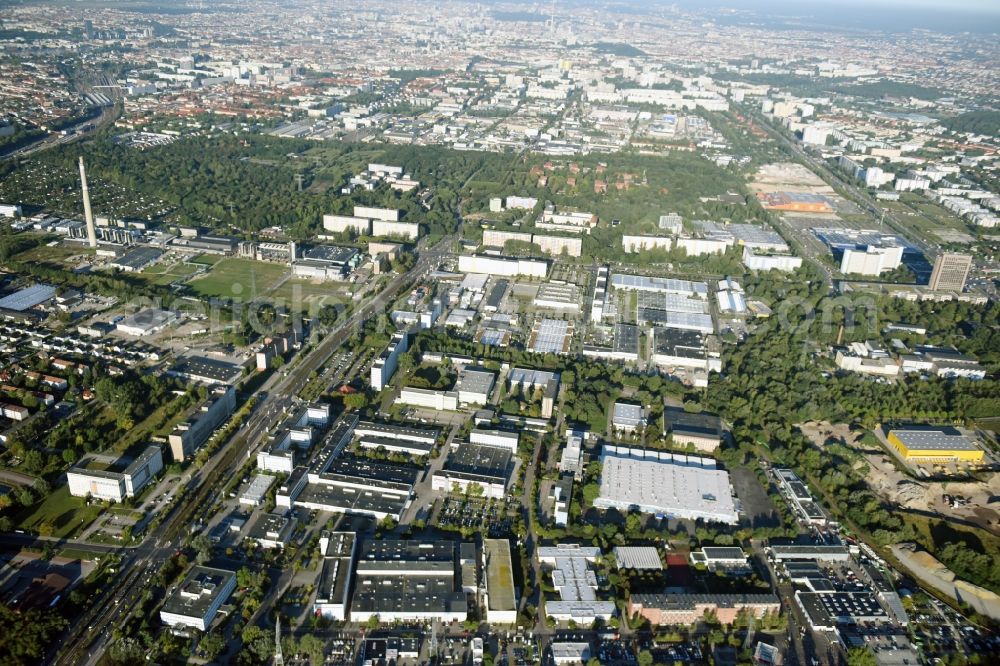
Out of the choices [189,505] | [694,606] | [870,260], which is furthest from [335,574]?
[870,260]

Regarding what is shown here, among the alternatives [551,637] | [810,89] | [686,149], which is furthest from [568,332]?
[810,89]

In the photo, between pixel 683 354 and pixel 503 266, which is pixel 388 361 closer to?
pixel 683 354

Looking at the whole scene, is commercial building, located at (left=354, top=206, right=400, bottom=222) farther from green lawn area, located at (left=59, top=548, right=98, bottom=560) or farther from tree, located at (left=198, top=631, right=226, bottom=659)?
tree, located at (left=198, top=631, right=226, bottom=659)

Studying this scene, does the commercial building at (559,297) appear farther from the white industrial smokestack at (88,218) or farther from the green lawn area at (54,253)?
the white industrial smokestack at (88,218)

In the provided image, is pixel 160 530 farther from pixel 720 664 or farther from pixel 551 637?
pixel 720 664

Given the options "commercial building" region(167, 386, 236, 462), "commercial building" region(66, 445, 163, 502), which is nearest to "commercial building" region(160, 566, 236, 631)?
"commercial building" region(66, 445, 163, 502)

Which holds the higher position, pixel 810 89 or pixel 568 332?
pixel 810 89

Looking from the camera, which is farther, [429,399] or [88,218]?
[88,218]
